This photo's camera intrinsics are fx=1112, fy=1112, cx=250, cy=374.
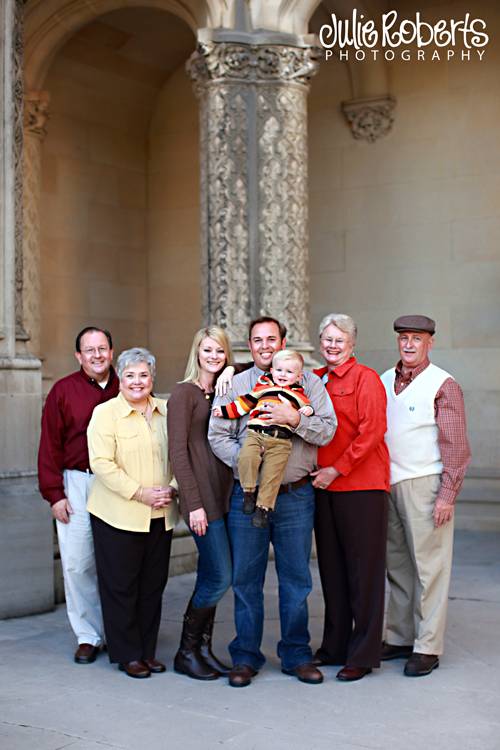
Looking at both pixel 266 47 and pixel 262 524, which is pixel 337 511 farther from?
pixel 266 47

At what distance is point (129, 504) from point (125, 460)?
205mm

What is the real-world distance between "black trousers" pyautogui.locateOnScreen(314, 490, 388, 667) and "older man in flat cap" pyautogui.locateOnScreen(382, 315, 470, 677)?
21 cm

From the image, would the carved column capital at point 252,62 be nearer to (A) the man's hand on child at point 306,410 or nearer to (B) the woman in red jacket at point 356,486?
(B) the woman in red jacket at point 356,486

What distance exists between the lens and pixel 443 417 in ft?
17.0

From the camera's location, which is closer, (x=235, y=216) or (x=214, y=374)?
(x=214, y=374)

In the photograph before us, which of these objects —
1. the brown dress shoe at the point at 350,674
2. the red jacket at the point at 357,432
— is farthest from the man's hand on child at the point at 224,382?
the brown dress shoe at the point at 350,674

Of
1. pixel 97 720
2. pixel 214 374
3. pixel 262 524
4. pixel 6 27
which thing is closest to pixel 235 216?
pixel 6 27

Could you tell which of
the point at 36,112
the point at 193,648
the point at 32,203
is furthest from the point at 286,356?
the point at 36,112

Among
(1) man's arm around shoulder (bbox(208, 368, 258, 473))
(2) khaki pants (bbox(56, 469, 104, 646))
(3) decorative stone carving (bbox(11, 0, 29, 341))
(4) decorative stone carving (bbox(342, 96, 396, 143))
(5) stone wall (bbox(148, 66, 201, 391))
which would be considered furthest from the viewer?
(5) stone wall (bbox(148, 66, 201, 391))

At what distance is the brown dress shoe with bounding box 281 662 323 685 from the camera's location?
4926 millimetres

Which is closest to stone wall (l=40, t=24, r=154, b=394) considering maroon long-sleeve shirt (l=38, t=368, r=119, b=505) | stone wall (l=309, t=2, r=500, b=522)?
stone wall (l=309, t=2, r=500, b=522)

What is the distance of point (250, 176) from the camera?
26.2 feet

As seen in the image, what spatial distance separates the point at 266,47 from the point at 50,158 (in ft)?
11.1

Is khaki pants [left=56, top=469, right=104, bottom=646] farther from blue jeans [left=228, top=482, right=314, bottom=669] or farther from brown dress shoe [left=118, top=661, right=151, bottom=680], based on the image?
blue jeans [left=228, top=482, right=314, bottom=669]
